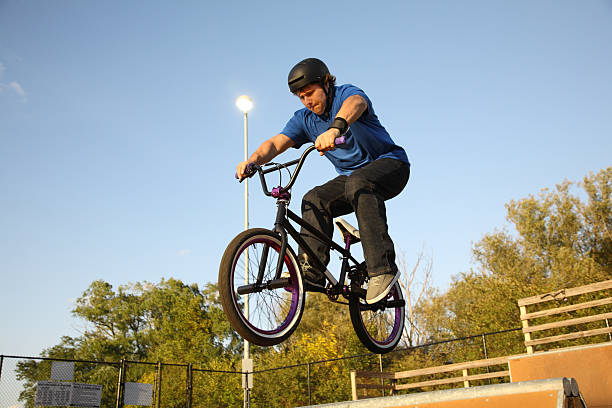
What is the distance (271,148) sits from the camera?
3.95 meters

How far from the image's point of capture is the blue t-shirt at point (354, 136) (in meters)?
3.68

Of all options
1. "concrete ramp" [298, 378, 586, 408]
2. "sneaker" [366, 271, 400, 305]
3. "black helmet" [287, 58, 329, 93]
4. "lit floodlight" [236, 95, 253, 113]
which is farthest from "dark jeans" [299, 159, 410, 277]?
"lit floodlight" [236, 95, 253, 113]

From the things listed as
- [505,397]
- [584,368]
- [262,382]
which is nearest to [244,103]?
[262,382]

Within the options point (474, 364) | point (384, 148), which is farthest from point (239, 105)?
point (384, 148)

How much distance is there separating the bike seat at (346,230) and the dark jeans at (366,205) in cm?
27

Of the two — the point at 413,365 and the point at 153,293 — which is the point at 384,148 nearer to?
the point at 413,365

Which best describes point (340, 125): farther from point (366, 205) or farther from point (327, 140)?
point (366, 205)

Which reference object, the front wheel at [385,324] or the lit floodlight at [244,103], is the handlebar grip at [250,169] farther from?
the lit floodlight at [244,103]

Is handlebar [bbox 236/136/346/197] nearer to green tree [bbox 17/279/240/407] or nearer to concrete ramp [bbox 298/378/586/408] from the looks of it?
concrete ramp [bbox 298/378/586/408]

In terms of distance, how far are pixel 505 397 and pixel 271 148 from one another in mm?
2543

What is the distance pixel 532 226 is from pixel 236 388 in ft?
68.1

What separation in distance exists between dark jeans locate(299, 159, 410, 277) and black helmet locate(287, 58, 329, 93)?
77cm

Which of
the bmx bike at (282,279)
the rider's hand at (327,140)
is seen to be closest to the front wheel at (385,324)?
the bmx bike at (282,279)

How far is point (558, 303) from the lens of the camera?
61.1 feet
